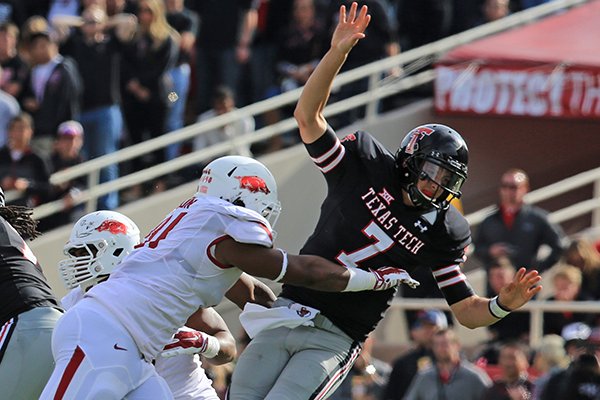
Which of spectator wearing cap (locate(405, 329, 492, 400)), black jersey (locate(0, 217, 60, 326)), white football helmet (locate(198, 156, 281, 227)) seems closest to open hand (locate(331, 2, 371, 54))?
white football helmet (locate(198, 156, 281, 227))

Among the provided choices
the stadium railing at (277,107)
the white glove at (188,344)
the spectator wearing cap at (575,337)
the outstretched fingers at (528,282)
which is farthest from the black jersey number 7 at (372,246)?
the stadium railing at (277,107)

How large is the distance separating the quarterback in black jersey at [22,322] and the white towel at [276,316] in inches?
35.0

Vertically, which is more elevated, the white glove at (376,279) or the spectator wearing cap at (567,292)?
the white glove at (376,279)

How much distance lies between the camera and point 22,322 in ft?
23.5

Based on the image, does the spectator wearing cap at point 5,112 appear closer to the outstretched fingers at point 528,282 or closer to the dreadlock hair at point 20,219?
the dreadlock hair at point 20,219

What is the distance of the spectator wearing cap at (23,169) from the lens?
1253 cm

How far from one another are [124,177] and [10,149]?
1092 millimetres

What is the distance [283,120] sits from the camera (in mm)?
14656

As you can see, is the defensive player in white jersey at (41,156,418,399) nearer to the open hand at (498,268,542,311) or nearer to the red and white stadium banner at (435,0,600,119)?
the open hand at (498,268,542,311)

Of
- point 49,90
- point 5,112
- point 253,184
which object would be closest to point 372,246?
point 253,184

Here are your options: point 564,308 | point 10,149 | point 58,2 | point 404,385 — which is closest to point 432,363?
point 404,385

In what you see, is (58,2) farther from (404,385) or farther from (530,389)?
(530,389)

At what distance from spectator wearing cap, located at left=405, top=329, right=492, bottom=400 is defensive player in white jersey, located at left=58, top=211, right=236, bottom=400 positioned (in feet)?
11.7

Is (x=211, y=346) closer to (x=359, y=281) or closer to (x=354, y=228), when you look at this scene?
(x=359, y=281)
